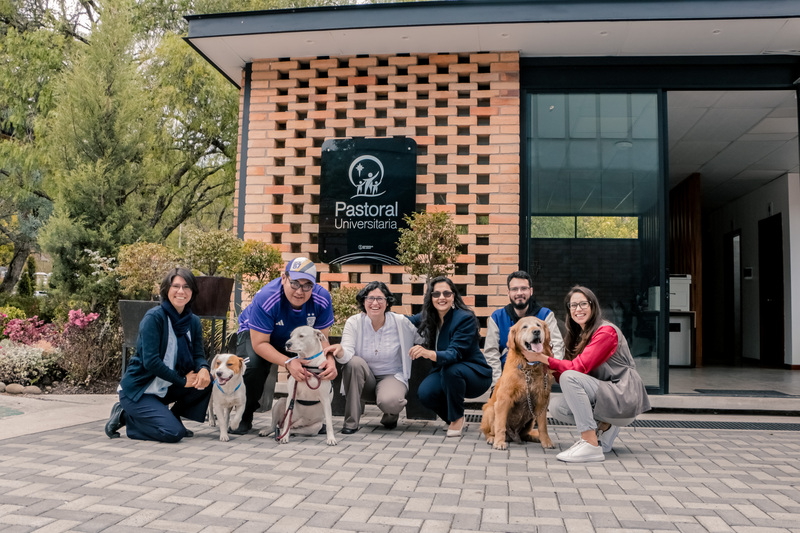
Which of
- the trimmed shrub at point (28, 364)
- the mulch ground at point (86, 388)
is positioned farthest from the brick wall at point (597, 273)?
the trimmed shrub at point (28, 364)

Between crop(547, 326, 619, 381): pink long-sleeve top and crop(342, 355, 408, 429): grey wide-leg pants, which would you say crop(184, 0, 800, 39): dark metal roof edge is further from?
crop(342, 355, 408, 429): grey wide-leg pants

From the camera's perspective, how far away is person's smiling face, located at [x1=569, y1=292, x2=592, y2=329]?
389 centimetres

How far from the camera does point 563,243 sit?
6.62m

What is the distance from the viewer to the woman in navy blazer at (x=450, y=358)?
14.2 ft

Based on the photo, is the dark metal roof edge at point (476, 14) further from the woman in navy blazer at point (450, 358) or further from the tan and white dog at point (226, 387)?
the tan and white dog at point (226, 387)

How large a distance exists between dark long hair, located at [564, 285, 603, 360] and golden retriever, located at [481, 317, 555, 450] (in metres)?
0.23

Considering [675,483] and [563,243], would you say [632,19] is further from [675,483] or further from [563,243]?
[675,483]

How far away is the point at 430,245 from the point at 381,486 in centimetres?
347

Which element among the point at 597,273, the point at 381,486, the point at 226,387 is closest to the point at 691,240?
the point at 597,273

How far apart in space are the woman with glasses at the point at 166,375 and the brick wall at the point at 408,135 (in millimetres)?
2978

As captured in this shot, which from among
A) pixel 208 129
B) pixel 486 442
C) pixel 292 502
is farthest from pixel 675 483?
pixel 208 129

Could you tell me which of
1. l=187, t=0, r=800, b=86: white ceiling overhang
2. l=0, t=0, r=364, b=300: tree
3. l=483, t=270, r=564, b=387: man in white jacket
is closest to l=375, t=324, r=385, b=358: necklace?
l=483, t=270, r=564, b=387: man in white jacket

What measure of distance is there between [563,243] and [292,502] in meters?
4.79

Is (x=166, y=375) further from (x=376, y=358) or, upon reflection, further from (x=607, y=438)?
(x=607, y=438)
